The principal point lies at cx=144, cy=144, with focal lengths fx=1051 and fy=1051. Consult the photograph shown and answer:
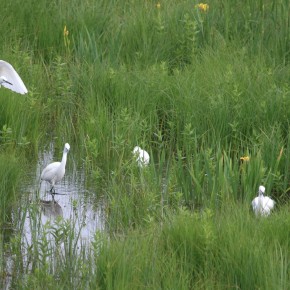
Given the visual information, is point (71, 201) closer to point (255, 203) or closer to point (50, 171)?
point (50, 171)

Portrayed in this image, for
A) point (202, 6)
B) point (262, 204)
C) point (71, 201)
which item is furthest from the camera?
point (202, 6)

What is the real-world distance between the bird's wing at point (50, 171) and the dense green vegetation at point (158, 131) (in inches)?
6.2

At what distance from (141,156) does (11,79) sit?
1058 millimetres

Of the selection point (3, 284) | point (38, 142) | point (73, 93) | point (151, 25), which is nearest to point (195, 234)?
point (3, 284)

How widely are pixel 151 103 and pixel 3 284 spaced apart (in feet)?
9.04

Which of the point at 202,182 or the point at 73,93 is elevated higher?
the point at 73,93

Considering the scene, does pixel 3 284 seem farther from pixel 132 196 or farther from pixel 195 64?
pixel 195 64

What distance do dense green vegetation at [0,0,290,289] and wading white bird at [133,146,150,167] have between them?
0.09m

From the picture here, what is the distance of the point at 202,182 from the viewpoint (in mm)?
6672

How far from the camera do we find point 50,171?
22.5ft

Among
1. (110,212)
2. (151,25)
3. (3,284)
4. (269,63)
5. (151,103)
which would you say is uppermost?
(151,25)

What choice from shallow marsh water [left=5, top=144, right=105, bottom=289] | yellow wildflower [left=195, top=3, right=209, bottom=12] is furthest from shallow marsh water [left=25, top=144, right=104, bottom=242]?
yellow wildflower [left=195, top=3, right=209, bottom=12]

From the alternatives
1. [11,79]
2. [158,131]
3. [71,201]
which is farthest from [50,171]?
[158,131]

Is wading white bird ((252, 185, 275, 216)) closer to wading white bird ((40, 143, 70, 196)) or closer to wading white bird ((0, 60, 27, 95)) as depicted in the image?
wading white bird ((40, 143, 70, 196))
